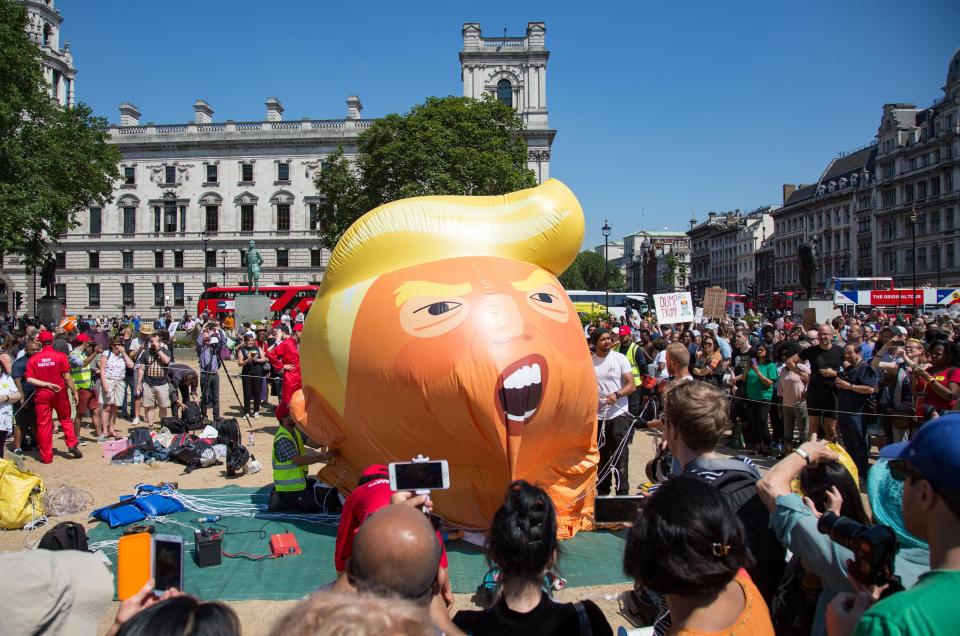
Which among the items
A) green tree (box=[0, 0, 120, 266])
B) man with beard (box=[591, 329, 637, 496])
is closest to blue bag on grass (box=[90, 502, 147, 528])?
man with beard (box=[591, 329, 637, 496])

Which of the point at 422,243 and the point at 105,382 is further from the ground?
the point at 422,243

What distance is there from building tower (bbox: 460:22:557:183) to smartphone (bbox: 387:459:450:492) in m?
55.9

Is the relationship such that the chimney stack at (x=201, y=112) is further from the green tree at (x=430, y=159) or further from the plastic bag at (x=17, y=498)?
the plastic bag at (x=17, y=498)

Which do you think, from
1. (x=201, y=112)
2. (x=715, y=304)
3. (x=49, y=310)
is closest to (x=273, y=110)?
(x=201, y=112)

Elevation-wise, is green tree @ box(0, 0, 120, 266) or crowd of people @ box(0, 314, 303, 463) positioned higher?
green tree @ box(0, 0, 120, 266)

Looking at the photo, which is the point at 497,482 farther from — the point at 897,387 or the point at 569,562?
the point at 897,387

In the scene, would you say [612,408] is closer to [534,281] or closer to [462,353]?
[534,281]

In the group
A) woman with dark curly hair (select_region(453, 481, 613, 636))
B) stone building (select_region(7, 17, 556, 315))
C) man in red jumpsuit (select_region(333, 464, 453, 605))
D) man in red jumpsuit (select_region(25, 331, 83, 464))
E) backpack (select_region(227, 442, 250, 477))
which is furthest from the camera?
stone building (select_region(7, 17, 556, 315))

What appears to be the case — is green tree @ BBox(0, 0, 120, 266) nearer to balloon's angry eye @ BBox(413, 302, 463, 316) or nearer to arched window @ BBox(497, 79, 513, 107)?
balloon's angry eye @ BBox(413, 302, 463, 316)

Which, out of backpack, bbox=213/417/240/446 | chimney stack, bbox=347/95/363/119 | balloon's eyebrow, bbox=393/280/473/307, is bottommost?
backpack, bbox=213/417/240/446

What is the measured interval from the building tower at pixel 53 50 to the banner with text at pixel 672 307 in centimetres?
5908

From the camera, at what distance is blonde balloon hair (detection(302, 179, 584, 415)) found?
636 cm

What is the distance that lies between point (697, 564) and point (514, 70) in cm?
6075

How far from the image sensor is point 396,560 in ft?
7.58
